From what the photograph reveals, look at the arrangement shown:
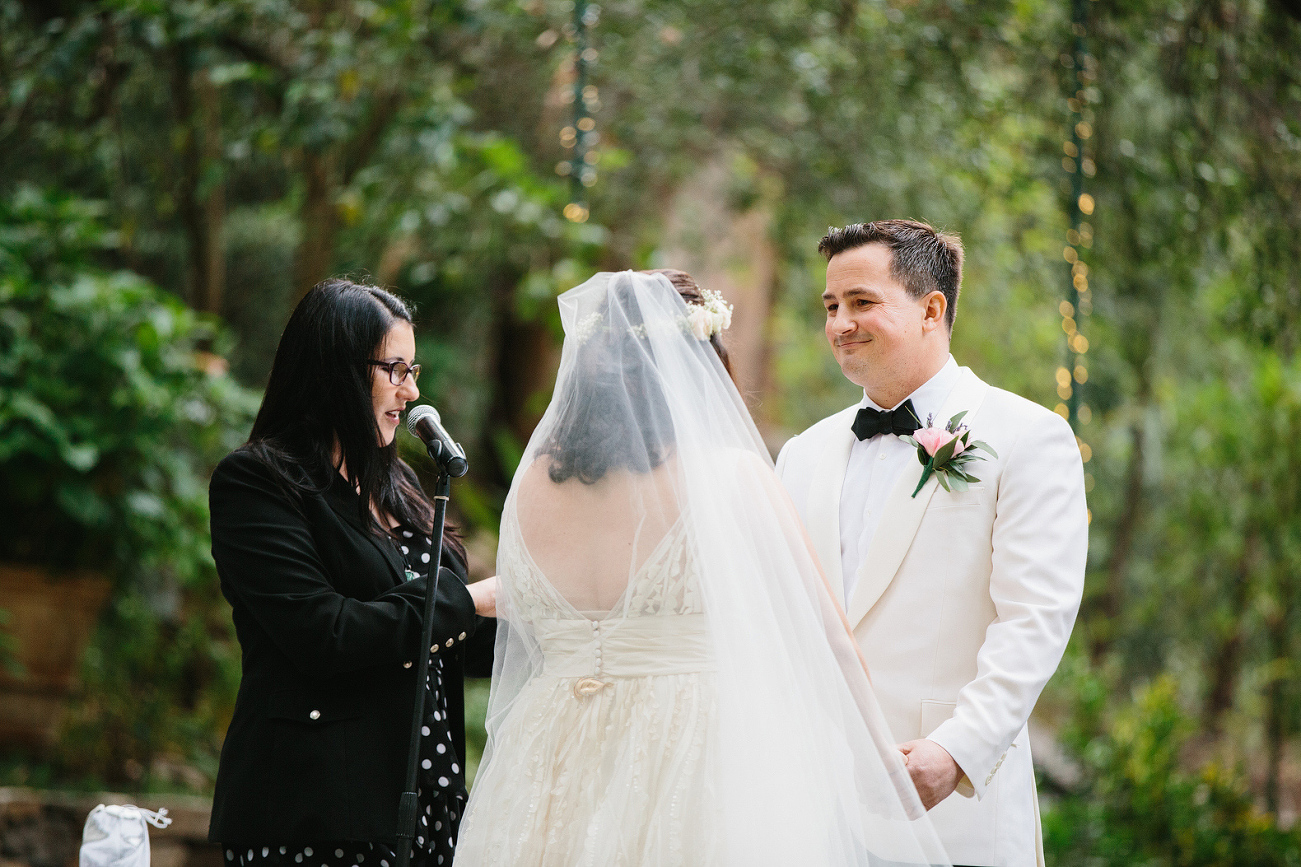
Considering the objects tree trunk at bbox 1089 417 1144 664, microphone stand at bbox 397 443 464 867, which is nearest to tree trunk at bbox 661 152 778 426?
tree trunk at bbox 1089 417 1144 664

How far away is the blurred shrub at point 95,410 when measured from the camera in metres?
5.03

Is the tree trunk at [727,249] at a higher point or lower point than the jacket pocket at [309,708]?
higher

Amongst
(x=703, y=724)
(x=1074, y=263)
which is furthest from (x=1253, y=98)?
(x=703, y=724)

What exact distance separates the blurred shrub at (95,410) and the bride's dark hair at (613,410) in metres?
3.44

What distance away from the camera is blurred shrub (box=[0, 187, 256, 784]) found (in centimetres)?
503

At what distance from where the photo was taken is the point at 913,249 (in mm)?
2584

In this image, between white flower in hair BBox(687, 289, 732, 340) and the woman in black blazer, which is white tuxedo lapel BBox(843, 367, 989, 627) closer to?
white flower in hair BBox(687, 289, 732, 340)

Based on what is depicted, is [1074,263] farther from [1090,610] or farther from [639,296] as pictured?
[1090,610]

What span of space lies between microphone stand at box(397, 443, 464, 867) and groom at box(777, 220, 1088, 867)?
0.88 m

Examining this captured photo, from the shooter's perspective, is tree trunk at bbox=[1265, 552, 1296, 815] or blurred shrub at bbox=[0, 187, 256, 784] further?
tree trunk at bbox=[1265, 552, 1296, 815]

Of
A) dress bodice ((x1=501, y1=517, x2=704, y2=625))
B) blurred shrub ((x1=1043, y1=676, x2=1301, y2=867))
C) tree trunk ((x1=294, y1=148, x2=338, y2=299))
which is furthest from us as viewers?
tree trunk ((x1=294, y1=148, x2=338, y2=299))

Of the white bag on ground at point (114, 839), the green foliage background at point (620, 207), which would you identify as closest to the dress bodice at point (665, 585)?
the white bag on ground at point (114, 839)

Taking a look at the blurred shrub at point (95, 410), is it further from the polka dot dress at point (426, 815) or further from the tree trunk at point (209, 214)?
the polka dot dress at point (426, 815)

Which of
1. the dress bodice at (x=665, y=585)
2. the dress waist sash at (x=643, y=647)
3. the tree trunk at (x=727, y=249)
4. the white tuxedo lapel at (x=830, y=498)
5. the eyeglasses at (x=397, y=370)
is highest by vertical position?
the tree trunk at (x=727, y=249)
